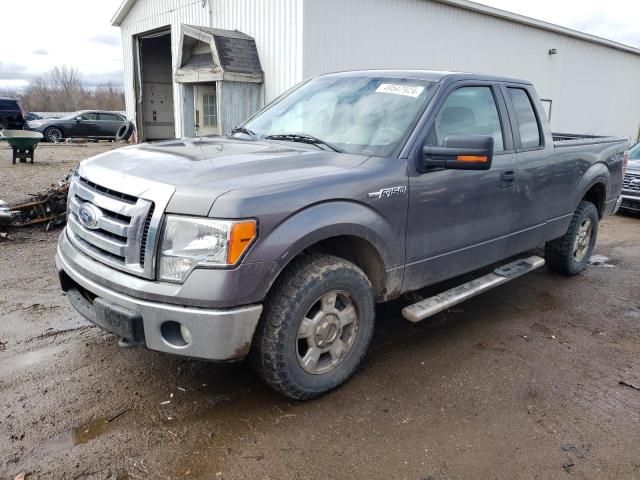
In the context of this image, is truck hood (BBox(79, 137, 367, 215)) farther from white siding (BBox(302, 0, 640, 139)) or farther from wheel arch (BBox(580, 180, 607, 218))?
white siding (BBox(302, 0, 640, 139))

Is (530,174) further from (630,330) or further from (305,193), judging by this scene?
(305,193)

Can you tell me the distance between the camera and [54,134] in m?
24.1

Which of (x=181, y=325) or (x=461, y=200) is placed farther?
(x=461, y=200)

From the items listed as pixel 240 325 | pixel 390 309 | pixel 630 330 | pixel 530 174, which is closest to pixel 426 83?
pixel 530 174

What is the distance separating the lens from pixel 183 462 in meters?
2.59

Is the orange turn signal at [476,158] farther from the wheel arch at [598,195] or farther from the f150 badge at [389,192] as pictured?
the wheel arch at [598,195]

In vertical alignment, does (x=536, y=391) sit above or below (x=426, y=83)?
below

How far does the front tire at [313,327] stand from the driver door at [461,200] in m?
0.53

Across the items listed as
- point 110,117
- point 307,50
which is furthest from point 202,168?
point 110,117

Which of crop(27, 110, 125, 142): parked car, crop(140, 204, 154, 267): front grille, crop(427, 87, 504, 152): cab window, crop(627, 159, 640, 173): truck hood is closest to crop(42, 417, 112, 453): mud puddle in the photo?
crop(140, 204, 154, 267): front grille

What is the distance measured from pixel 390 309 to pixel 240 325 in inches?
92.7

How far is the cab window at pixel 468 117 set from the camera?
369cm

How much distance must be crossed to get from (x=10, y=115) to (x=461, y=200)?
26076mm

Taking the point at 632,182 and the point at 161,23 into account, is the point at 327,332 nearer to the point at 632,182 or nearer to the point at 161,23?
the point at 632,182
